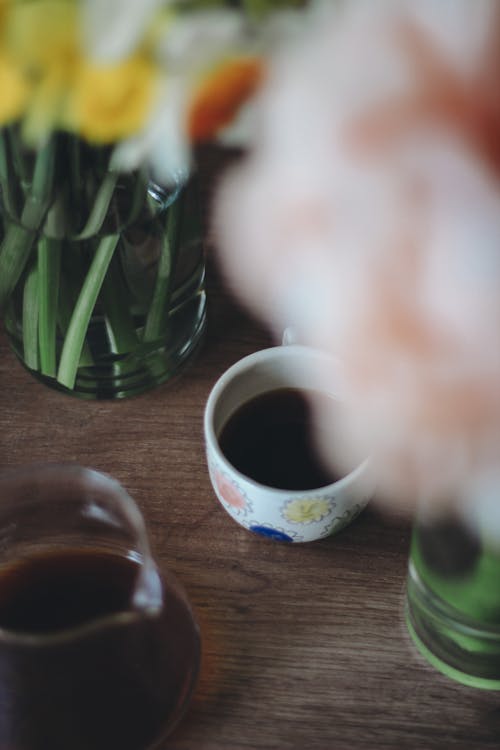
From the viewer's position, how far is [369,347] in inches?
10.5

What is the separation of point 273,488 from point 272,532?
0.03 m

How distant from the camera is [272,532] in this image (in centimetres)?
50

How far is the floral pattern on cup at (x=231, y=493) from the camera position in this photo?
19.2 inches

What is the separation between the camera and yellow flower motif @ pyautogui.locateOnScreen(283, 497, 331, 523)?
0.48m

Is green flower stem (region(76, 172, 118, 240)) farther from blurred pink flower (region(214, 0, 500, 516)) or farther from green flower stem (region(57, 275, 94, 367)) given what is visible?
blurred pink flower (region(214, 0, 500, 516))

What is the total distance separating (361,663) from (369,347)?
0.26m

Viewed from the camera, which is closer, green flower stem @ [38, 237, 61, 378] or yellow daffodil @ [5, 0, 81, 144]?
yellow daffodil @ [5, 0, 81, 144]

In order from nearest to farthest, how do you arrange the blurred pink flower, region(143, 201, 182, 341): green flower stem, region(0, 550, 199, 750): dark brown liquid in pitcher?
the blurred pink flower → region(0, 550, 199, 750): dark brown liquid in pitcher → region(143, 201, 182, 341): green flower stem

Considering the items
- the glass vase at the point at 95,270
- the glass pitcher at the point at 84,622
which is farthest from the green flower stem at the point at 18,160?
the glass pitcher at the point at 84,622

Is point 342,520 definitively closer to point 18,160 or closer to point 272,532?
point 272,532

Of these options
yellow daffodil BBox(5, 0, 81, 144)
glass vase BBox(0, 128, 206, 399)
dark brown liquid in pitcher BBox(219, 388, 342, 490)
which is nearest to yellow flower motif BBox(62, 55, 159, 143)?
yellow daffodil BBox(5, 0, 81, 144)

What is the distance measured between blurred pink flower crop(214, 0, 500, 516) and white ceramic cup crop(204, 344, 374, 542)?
0.69 ft

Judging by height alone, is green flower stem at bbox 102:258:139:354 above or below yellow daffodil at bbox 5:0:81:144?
below

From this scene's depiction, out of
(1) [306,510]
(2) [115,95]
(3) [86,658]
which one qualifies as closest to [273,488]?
(1) [306,510]
